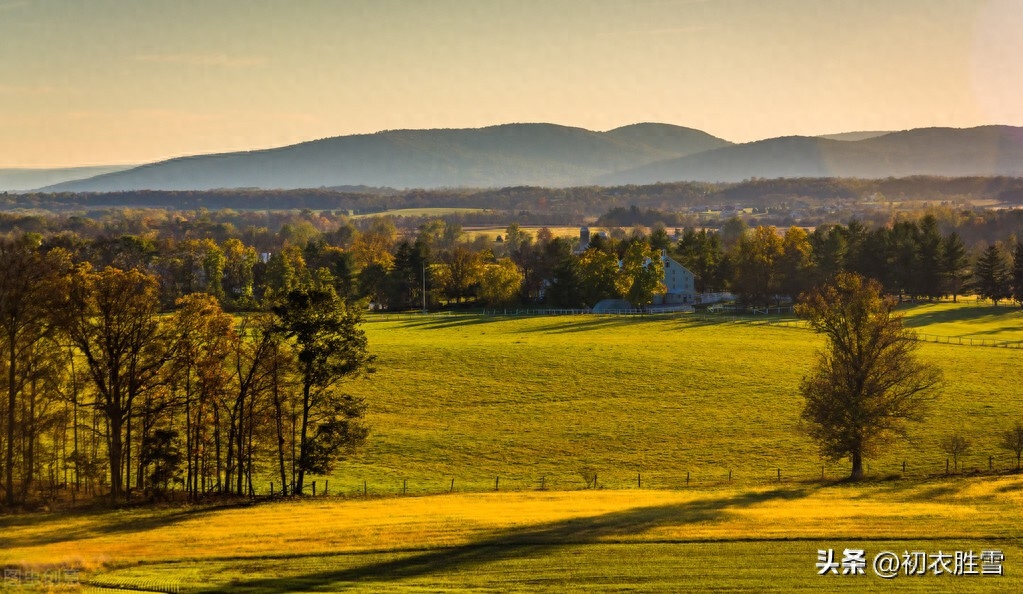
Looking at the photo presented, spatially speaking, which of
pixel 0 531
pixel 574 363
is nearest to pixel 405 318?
pixel 574 363

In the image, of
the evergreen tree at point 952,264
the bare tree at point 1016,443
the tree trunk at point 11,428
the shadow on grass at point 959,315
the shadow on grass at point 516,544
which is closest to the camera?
the shadow on grass at point 516,544

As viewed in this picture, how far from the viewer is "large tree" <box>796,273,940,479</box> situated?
4350 centimetres

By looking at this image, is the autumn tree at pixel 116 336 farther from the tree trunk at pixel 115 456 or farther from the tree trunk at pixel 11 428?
the tree trunk at pixel 11 428

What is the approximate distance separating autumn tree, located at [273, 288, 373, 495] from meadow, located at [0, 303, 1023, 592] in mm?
2261

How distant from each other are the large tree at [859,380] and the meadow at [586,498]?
1997mm

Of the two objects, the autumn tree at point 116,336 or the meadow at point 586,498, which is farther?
the autumn tree at point 116,336

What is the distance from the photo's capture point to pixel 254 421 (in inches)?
1599

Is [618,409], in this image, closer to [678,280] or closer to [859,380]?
[859,380]

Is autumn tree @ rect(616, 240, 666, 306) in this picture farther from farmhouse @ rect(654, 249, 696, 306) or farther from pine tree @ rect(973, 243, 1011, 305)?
pine tree @ rect(973, 243, 1011, 305)

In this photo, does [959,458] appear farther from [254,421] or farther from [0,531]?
[0,531]

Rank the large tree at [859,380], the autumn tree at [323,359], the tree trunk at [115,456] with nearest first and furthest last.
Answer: the tree trunk at [115,456] → the autumn tree at [323,359] → the large tree at [859,380]

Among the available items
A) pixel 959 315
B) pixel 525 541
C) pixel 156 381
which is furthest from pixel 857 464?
pixel 959 315

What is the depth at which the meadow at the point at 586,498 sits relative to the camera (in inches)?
1060

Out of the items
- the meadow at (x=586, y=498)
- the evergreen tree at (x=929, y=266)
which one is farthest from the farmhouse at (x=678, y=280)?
the meadow at (x=586, y=498)
